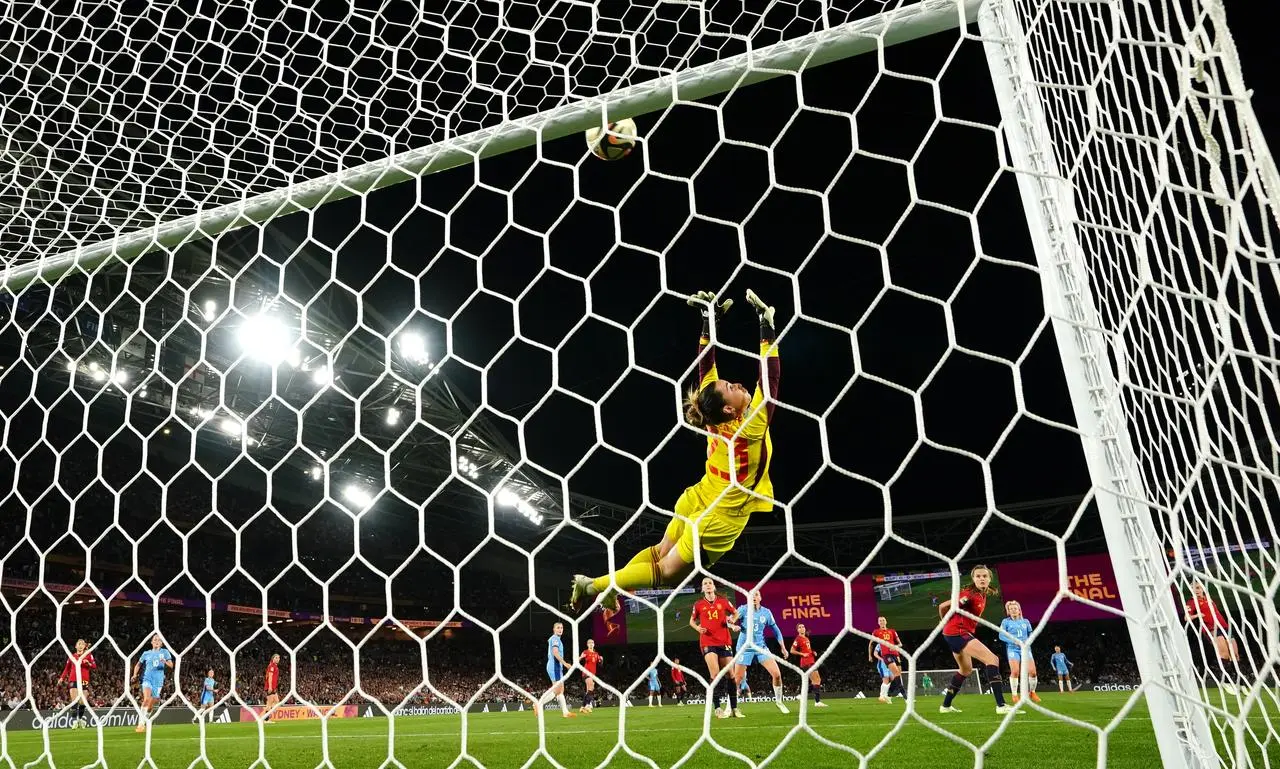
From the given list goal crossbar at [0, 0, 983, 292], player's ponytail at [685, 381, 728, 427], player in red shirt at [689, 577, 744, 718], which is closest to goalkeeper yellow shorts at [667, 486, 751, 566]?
player's ponytail at [685, 381, 728, 427]

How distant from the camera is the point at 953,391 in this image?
1459 centimetres

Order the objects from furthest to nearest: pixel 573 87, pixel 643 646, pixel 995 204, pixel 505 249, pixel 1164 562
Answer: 1. pixel 643 646
2. pixel 995 204
3. pixel 505 249
4. pixel 573 87
5. pixel 1164 562

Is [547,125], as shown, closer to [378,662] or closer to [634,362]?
[634,362]

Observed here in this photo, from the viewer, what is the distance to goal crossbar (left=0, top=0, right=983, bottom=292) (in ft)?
4.19

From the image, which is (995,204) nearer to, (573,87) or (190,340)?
(573,87)

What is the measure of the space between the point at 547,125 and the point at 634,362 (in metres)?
0.83

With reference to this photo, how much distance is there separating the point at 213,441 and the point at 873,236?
10248mm

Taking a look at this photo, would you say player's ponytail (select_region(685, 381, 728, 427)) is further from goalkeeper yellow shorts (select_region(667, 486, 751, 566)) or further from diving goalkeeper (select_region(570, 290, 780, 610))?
goalkeeper yellow shorts (select_region(667, 486, 751, 566))

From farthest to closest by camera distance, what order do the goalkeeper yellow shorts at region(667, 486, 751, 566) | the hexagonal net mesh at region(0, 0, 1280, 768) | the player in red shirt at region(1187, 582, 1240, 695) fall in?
the goalkeeper yellow shorts at region(667, 486, 751, 566) < the player in red shirt at region(1187, 582, 1240, 695) < the hexagonal net mesh at region(0, 0, 1280, 768)

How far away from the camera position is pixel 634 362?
2.16 m

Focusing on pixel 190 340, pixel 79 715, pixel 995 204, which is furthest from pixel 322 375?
pixel 995 204

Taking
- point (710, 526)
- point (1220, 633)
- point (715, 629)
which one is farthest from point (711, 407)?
point (715, 629)

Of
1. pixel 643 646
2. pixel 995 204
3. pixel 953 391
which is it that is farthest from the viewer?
pixel 643 646

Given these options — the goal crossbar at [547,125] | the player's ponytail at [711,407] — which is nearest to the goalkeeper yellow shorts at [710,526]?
the player's ponytail at [711,407]
